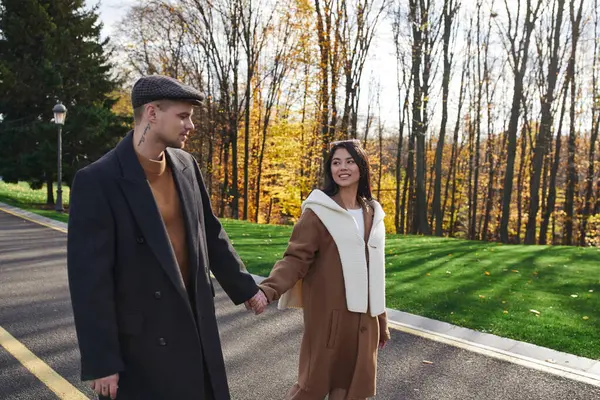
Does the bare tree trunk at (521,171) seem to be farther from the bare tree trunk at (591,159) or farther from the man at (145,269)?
the man at (145,269)

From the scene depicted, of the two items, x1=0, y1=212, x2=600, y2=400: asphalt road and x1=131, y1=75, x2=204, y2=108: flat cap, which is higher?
x1=131, y1=75, x2=204, y2=108: flat cap

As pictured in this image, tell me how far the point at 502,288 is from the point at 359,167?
17.9 feet

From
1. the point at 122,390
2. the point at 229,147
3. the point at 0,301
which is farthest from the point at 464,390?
the point at 229,147

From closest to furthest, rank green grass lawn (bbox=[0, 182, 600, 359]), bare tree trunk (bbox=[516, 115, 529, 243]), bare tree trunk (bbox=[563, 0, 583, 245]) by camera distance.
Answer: green grass lawn (bbox=[0, 182, 600, 359]) < bare tree trunk (bbox=[563, 0, 583, 245]) < bare tree trunk (bbox=[516, 115, 529, 243])

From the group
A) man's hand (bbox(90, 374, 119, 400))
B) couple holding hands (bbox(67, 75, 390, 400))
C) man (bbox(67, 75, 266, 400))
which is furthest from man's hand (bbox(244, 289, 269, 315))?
man's hand (bbox(90, 374, 119, 400))

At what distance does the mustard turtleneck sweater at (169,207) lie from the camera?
229 centimetres

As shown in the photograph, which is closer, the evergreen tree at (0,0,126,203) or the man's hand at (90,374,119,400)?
the man's hand at (90,374,119,400)

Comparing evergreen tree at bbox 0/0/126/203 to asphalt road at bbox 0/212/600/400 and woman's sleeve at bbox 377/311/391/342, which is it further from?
woman's sleeve at bbox 377/311/391/342

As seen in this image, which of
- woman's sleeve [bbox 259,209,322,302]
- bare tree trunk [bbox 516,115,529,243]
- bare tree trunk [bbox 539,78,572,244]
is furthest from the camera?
bare tree trunk [bbox 516,115,529,243]

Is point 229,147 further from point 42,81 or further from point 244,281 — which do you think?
point 244,281

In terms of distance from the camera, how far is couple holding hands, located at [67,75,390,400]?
202 cm

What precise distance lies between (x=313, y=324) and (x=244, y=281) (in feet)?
1.95

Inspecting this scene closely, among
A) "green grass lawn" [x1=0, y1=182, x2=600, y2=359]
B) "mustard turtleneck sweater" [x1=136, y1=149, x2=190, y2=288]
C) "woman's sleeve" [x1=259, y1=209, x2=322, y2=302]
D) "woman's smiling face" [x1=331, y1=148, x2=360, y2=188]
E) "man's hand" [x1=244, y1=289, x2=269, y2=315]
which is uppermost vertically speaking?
"woman's smiling face" [x1=331, y1=148, x2=360, y2=188]

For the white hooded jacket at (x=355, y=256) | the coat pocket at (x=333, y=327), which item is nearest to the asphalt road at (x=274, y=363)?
the coat pocket at (x=333, y=327)
